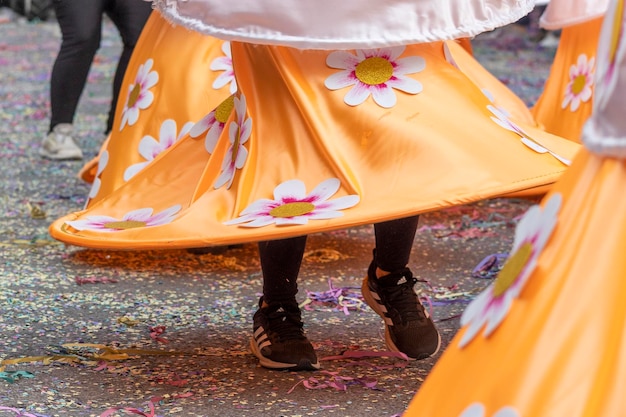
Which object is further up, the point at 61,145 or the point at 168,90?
the point at 168,90

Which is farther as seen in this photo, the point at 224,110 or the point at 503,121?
the point at 224,110

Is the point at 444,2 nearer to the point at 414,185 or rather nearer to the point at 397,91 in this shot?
the point at 397,91

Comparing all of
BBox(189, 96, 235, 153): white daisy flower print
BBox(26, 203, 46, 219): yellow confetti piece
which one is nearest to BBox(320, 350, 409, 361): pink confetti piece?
BBox(189, 96, 235, 153): white daisy flower print

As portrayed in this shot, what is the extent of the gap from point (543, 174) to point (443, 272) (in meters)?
0.99

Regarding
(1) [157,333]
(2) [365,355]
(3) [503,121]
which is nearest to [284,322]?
(2) [365,355]

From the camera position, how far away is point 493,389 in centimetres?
116

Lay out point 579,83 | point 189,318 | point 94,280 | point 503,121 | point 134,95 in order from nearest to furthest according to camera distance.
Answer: point 503,121 → point 189,318 → point 94,280 → point 134,95 → point 579,83

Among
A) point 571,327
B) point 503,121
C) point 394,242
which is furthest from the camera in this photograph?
point 394,242

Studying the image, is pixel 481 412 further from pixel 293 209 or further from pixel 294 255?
pixel 294 255

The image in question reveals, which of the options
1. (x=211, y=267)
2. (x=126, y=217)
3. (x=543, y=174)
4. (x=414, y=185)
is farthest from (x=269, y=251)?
(x=211, y=267)

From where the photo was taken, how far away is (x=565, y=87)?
3.17 m

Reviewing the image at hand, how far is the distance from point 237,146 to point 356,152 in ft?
0.75

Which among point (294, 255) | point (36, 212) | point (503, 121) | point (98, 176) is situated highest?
point (503, 121)

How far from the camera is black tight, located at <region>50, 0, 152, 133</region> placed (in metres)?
3.45
